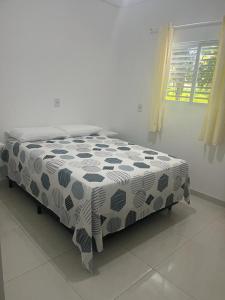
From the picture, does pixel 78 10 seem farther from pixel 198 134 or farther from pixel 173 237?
pixel 173 237

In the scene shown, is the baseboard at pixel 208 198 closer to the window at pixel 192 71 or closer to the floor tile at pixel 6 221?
the window at pixel 192 71

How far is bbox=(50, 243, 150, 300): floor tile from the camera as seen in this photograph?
1.47 metres

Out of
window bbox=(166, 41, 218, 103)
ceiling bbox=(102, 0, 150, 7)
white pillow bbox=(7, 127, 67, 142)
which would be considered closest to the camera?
white pillow bbox=(7, 127, 67, 142)

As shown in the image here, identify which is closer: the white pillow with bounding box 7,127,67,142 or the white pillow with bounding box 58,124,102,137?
the white pillow with bounding box 7,127,67,142

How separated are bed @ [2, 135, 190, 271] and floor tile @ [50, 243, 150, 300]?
0.10 meters

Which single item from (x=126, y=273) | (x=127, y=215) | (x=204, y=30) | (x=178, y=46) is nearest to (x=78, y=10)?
(x=178, y=46)

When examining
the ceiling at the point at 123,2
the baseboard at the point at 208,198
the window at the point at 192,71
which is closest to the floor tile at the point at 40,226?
the baseboard at the point at 208,198

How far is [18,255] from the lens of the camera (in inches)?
67.4

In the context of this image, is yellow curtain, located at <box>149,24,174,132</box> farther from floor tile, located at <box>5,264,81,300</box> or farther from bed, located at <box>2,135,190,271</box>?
floor tile, located at <box>5,264,81,300</box>

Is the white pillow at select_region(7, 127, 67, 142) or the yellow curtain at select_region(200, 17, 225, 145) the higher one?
the yellow curtain at select_region(200, 17, 225, 145)

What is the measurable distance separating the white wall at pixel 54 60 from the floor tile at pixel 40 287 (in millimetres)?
1780

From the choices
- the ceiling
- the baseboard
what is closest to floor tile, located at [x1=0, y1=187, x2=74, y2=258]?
the baseboard

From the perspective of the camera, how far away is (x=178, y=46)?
2.82 m

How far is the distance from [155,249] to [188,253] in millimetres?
279
